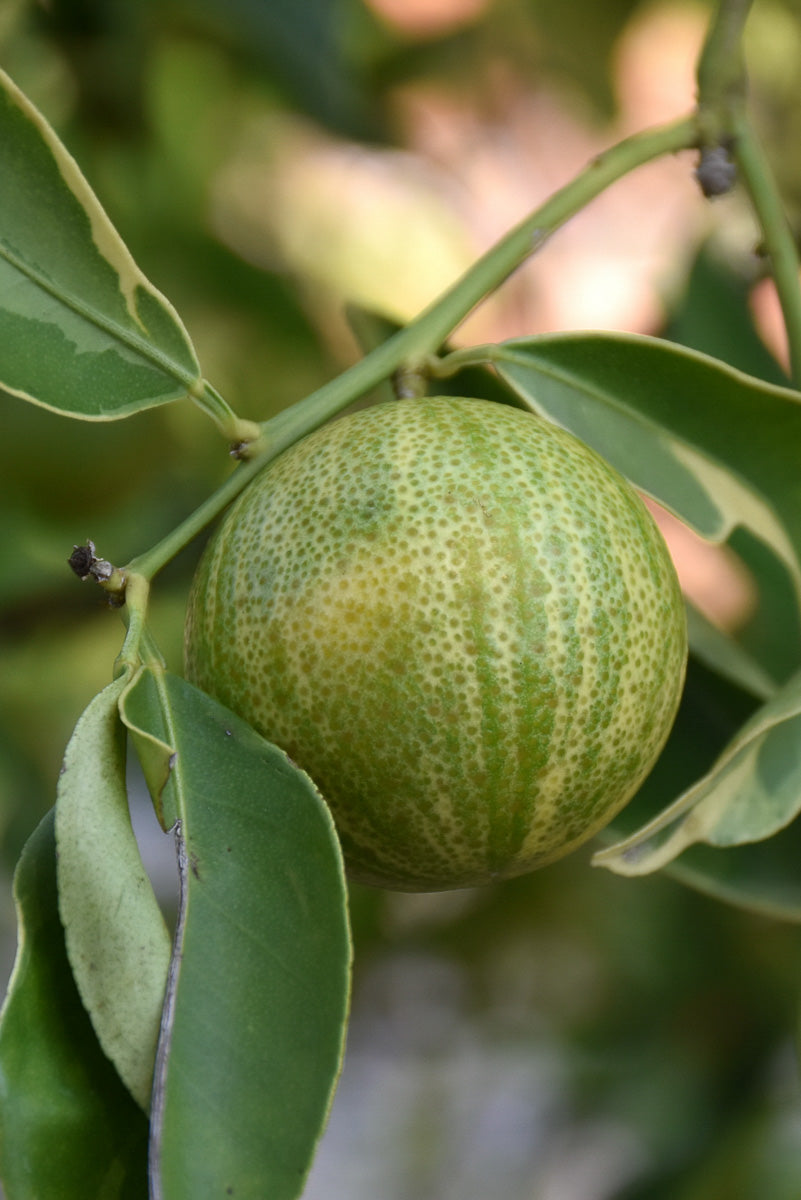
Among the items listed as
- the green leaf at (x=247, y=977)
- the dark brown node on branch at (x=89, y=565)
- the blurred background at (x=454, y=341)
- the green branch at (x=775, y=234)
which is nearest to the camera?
the green leaf at (x=247, y=977)

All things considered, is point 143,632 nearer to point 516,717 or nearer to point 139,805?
point 516,717

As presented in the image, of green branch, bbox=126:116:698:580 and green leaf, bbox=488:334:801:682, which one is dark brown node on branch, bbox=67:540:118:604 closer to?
green branch, bbox=126:116:698:580

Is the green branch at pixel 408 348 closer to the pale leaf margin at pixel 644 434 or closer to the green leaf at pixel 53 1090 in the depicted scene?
the pale leaf margin at pixel 644 434

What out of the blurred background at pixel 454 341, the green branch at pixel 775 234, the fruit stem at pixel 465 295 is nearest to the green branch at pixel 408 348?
the fruit stem at pixel 465 295

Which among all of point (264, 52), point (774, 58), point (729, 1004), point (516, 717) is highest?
point (774, 58)

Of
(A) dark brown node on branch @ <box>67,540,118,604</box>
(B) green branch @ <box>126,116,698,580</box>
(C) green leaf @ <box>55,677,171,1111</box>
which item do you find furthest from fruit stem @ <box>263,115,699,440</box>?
(C) green leaf @ <box>55,677,171,1111</box>

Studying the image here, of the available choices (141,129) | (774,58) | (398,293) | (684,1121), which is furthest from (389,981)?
(774,58)

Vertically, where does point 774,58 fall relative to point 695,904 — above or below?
above
